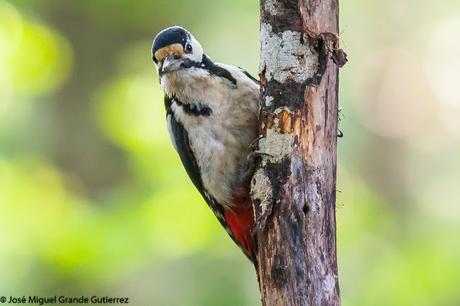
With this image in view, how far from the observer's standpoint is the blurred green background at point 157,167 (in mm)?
6020

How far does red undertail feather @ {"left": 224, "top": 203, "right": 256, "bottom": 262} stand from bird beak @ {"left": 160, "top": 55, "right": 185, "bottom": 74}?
0.77 meters

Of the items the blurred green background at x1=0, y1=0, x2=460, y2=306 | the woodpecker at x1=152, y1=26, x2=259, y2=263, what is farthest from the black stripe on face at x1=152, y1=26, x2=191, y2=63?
the blurred green background at x1=0, y1=0, x2=460, y2=306

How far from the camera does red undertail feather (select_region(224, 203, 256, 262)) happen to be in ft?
13.3

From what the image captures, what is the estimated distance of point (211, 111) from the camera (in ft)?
12.7

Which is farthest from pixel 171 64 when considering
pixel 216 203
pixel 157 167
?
pixel 157 167

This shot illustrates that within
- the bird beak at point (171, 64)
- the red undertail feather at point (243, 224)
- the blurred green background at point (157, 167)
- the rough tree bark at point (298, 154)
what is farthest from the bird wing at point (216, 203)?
the blurred green background at point (157, 167)

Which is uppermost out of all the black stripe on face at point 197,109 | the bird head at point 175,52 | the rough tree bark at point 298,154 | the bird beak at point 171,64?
the bird head at point 175,52

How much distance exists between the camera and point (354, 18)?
9.05 m

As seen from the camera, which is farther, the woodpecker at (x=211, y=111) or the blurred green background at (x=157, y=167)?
the blurred green background at (x=157, y=167)

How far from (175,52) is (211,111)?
33 centimetres

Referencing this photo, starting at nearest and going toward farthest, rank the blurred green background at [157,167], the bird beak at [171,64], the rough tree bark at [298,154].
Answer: the rough tree bark at [298,154]
the bird beak at [171,64]
the blurred green background at [157,167]

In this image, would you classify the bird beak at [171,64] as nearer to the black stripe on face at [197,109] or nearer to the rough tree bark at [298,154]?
the black stripe on face at [197,109]

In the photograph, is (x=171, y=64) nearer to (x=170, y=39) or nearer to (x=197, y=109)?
(x=170, y=39)

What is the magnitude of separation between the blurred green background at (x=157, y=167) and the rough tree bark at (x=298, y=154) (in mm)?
1647
